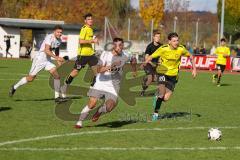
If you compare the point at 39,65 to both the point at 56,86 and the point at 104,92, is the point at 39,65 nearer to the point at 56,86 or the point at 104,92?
the point at 56,86

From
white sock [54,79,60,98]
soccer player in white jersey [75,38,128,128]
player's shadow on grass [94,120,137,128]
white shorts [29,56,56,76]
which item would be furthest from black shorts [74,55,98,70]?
soccer player in white jersey [75,38,128,128]

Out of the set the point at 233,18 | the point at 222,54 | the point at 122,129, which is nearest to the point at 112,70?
the point at 122,129

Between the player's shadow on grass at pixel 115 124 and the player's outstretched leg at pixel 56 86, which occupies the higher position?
the player's outstretched leg at pixel 56 86

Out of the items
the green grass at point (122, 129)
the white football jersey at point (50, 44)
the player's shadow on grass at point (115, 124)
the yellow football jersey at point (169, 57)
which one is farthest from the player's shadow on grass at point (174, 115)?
the white football jersey at point (50, 44)

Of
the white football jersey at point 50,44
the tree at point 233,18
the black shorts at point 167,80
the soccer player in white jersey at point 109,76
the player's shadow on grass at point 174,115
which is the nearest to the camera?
the soccer player in white jersey at point 109,76

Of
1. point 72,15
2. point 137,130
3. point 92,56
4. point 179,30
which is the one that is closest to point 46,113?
point 137,130

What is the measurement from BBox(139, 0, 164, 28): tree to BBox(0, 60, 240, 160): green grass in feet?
191

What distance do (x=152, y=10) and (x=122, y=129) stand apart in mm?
64952

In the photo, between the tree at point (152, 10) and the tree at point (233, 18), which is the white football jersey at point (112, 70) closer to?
the tree at point (233, 18)

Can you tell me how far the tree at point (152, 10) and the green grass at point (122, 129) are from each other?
58.2 meters

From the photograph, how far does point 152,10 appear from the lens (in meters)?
75.2

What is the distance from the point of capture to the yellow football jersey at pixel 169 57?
13086mm

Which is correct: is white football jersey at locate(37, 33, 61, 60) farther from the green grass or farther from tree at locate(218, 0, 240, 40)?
tree at locate(218, 0, 240, 40)

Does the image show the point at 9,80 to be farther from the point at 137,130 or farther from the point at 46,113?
the point at 137,130
